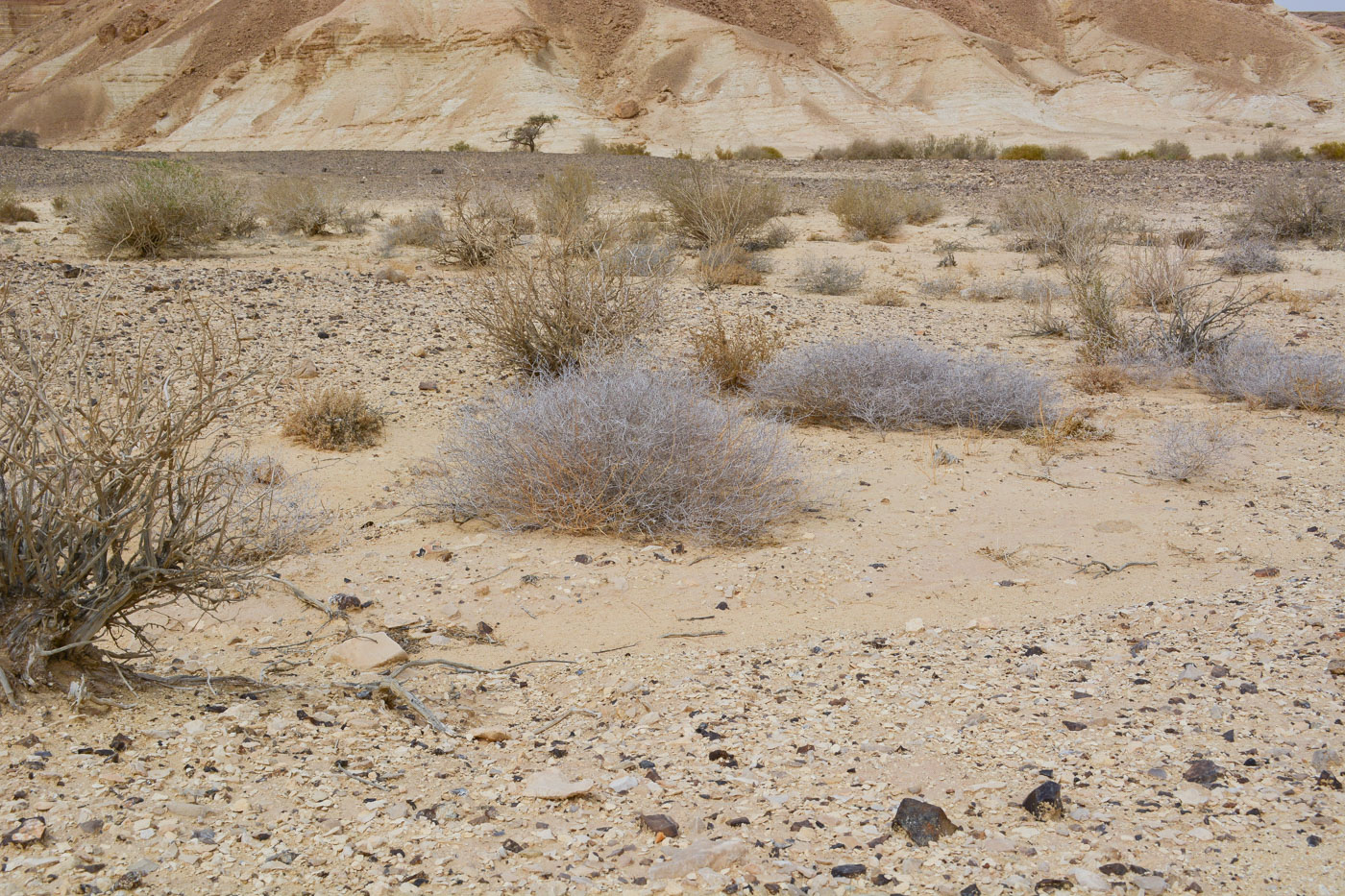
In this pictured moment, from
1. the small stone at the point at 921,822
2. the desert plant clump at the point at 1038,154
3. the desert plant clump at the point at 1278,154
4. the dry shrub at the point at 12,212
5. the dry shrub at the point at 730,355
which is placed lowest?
the desert plant clump at the point at 1278,154

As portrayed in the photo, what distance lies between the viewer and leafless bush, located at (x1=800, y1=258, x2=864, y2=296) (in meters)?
10.7

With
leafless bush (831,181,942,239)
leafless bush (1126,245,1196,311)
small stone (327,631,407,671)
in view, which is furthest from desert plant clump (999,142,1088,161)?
small stone (327,631,407,671)

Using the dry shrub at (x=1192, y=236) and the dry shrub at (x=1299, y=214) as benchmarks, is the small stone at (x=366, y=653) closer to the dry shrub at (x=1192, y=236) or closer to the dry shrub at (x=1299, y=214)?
the dry shrub at (x=1192, y=236)

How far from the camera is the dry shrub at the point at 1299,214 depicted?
533 inches

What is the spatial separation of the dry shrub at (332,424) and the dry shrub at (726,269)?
16.0 ft

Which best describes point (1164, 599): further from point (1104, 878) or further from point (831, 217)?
point (831, 217)

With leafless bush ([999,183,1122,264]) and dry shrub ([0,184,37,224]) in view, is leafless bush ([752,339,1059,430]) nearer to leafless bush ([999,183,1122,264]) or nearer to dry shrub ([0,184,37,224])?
leafless bush ([999,183,1122,264])

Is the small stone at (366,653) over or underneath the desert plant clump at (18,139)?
underneath

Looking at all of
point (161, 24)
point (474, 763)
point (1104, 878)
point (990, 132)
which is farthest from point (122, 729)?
point (161, 24)

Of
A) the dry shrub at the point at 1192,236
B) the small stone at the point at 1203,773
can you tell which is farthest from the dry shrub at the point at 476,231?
the dry shrub at the point at 1192,236

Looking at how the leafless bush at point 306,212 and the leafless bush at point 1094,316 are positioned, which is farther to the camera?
the leafless bush at point 306,212

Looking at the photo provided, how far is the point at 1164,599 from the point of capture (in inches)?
156

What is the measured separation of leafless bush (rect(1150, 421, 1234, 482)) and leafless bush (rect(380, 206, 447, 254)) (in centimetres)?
842

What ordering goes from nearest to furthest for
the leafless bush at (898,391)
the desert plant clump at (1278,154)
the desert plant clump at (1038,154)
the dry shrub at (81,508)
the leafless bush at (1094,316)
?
1. the dry shrub at (81,508)
2. the leafless bush at (898,391)
3. the leafless bush at (1094,316)
4. the desert plant clump at (1278,154)
5. the desert plant clump at (1038,154)
